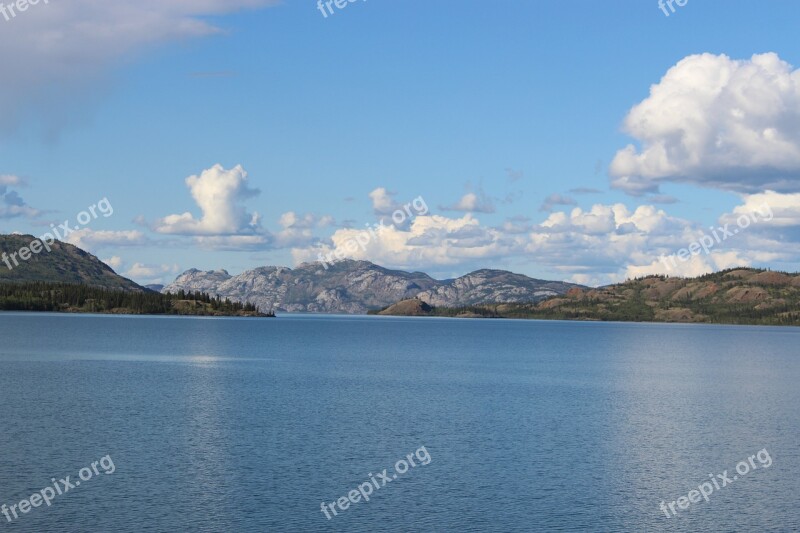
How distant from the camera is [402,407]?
345 ft

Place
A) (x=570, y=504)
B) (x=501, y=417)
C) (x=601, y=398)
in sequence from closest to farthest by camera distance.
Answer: (x=570, y=504), (x=501, y=417), (x=601, y=398)

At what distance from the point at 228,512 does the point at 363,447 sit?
24417 mm

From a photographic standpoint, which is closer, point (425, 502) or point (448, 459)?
point (425, 502)

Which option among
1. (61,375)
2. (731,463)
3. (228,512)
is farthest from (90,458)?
(61,375)

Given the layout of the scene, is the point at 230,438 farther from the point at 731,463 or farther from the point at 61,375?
the point at 61,375

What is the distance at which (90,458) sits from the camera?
67125 mm

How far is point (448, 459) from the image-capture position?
233 feet

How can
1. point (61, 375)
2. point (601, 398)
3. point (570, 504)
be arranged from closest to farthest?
point (570, 504)
point (601, 398)
point (61, 375)

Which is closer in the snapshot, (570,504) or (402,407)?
(570,504)

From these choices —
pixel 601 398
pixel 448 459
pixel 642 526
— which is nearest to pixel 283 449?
pixel 448 459

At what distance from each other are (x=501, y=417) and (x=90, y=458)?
4900 cm

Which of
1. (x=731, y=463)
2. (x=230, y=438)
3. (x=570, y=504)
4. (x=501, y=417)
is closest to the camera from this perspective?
(x=570, y=504)

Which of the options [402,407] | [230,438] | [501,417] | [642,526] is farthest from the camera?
[402,407]

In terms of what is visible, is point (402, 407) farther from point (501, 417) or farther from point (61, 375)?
point (61, 375)
